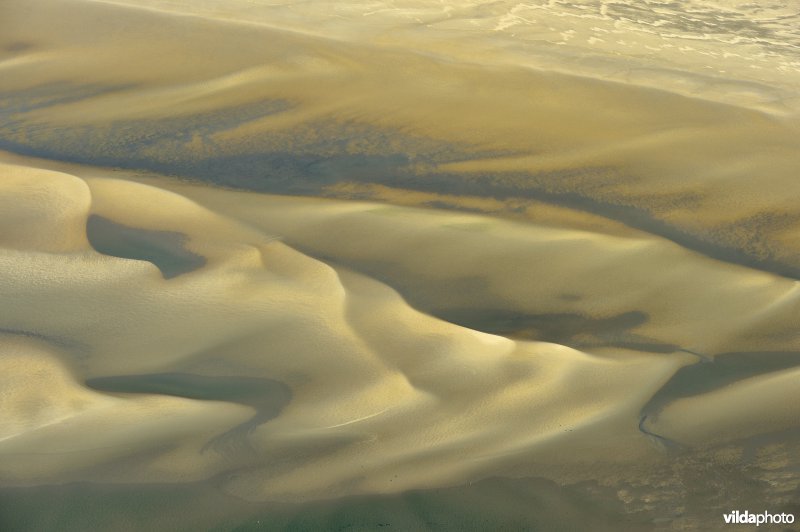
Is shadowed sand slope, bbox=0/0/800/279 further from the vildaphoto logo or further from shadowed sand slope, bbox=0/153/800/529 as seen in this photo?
the vildaphoto logo

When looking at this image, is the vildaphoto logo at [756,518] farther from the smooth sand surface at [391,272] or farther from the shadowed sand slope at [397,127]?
the shadowed sand slope at [397,127]

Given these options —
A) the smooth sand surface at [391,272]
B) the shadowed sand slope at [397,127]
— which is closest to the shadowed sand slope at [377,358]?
the smooth sand surface at [391,272]

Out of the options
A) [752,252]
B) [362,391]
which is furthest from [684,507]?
[752,252]

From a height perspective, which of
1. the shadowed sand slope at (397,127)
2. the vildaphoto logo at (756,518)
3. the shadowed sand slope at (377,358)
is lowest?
the vildaphoto logo at (756,518)

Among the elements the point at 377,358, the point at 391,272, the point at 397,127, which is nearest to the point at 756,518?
the point at 377,358

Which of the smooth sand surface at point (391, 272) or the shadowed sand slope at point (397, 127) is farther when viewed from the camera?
the shadowed sand slope at point (397, 127)

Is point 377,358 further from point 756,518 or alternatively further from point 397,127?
point 397,127

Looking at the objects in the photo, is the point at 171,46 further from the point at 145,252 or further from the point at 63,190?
the point at 145,252
